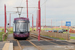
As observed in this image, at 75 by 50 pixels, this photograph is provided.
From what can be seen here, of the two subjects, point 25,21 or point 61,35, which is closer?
point 25,21

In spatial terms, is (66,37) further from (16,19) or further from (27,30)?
(16,19)

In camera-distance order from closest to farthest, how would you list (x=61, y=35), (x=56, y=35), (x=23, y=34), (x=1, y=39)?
(x=1, y=39) → (x=23, y=34) → (x=61, y=35) → (x=56, y=35)

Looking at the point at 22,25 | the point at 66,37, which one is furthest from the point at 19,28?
the point at 66,37

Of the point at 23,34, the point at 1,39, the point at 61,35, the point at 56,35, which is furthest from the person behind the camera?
the point at 56,35

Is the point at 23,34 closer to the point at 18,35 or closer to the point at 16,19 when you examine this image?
the point at 18,35

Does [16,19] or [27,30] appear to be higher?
[16,19]

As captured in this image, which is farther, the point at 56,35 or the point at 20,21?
the point at 56,35

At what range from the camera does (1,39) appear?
961 inches

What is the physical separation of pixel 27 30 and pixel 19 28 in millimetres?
1238

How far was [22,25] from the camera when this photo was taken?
87.0 ft

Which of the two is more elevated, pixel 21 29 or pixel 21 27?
pixel 21 27

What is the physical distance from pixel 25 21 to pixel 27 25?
2.23 feet

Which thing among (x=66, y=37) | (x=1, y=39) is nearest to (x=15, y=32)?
(x=1, y=39)

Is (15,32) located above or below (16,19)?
below
